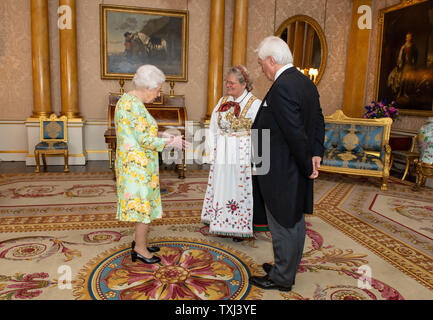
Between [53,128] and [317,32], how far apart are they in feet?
20.4

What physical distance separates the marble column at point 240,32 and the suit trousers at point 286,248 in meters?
5.65

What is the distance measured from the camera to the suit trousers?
2.27m

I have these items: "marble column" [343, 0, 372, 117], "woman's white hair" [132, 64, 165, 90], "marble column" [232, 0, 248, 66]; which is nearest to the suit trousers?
"woman's white hair" [132, 64, 165, 90]

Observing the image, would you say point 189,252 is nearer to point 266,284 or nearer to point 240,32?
point 266,284

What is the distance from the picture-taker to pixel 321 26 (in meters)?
8.10

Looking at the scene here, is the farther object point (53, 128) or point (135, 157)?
point (53, 128)

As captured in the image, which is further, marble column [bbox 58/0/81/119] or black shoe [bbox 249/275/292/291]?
marble column [bbox 58/0/81/119]

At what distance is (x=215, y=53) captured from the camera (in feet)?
23.9

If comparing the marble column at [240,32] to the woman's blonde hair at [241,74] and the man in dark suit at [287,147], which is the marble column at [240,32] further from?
the man in dark suit at [287,147]

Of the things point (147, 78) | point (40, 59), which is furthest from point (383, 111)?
point (40, 59)

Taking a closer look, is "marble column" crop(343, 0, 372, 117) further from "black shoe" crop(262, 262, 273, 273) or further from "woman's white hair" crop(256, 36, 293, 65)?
"woman's white hair" crop(256, 36, 293, 65)

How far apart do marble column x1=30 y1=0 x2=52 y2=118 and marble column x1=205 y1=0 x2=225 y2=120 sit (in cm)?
327

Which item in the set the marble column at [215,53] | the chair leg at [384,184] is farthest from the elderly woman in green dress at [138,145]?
the marble column at [215,53]

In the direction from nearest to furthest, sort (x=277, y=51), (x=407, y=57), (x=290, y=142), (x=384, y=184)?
1. (x=290, y=142)
2. (x=277, y=51)
3. (x=384, y=184)
4. (x=407, y=57)
